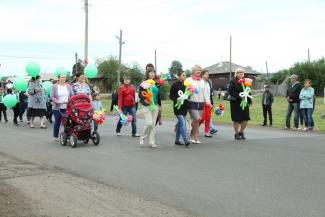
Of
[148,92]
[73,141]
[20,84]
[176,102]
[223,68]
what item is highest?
[223,68]

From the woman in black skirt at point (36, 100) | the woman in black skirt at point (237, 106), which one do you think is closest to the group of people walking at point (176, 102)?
the woman in black skirt at point (237, 106)

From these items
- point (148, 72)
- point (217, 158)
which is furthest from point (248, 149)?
point (148, 72)

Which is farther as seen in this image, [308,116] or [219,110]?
[308,116]

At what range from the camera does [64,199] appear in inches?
246

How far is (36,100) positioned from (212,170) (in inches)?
426

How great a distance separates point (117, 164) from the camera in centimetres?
899

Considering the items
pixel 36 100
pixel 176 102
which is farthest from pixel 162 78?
pixel 36 100

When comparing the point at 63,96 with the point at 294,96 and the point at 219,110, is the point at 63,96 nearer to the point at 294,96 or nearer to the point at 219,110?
the point at 219,110

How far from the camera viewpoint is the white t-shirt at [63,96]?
12.5 meters

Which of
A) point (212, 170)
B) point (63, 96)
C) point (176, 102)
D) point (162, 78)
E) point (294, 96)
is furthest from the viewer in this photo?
point (294, 96)

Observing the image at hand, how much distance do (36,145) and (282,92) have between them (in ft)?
179

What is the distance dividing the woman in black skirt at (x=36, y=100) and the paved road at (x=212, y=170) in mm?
4149

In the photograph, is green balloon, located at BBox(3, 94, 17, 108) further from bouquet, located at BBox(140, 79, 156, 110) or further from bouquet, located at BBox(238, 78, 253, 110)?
bouquet, located at BBox(238, 78, 253, 110)

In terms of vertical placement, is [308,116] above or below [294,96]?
below
